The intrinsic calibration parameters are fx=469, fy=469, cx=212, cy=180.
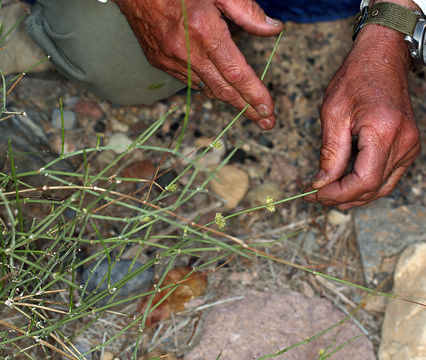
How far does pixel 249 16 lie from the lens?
151cm

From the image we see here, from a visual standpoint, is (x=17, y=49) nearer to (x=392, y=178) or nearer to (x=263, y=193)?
(x=263, y=193)

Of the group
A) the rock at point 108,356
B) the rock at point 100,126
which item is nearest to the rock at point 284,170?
the rock at point 100,126

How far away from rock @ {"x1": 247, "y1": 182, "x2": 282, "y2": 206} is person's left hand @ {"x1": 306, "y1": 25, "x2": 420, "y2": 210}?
39 centimetres

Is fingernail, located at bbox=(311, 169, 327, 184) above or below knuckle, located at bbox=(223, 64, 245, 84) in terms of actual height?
below

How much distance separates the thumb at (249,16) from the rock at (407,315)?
3.30ft

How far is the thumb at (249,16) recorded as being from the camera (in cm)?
149

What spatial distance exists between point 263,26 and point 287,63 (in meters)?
0.88

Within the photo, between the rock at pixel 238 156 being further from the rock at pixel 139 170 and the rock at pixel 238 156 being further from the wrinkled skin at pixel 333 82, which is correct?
the wrinkled skin at pixel 333 82

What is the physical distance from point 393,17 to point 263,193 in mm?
861

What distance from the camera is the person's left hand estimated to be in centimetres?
150

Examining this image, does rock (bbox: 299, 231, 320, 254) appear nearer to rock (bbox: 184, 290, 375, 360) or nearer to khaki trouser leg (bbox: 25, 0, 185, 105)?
rock (bbox: 184, 290, 375, 360)

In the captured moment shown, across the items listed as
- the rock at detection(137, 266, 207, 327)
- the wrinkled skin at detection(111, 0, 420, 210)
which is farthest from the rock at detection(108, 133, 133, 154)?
the rock at detection(137, 266, 207, 327)

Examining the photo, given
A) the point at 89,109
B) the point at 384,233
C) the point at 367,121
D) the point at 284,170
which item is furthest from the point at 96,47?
the point at 384,233

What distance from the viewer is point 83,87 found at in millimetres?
2232
